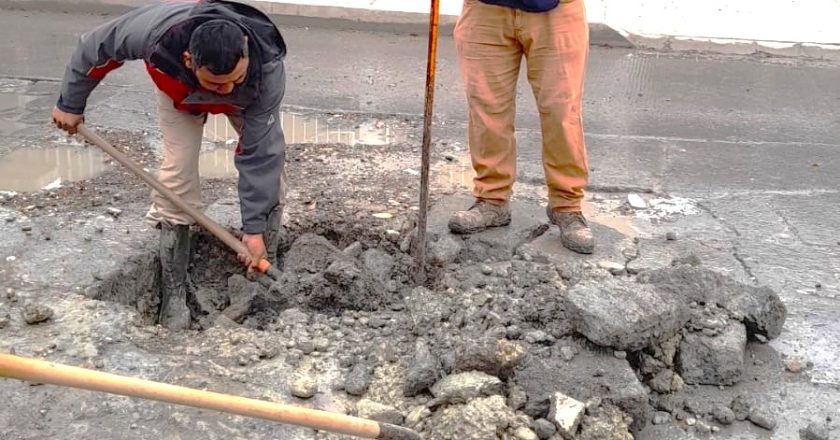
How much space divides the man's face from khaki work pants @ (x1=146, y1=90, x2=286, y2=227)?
0.50 m

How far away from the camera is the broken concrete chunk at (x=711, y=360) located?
332 cm

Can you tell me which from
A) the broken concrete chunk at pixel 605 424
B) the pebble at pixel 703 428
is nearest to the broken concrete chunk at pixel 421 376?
the broken concrete chunk at pixel 605 424

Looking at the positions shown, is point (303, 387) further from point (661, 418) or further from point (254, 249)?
point (661, 418)

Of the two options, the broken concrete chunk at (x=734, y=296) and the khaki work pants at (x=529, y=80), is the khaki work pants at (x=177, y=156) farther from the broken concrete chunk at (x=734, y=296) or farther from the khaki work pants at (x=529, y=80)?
the broken concrete chunk at (x=734, y=296)

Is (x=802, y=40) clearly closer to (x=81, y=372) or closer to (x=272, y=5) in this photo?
(x=272, y=5)

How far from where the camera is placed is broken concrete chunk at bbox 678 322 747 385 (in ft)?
10.9

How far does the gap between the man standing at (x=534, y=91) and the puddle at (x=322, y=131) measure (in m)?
1.44

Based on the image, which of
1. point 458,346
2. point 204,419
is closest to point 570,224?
point 458,346

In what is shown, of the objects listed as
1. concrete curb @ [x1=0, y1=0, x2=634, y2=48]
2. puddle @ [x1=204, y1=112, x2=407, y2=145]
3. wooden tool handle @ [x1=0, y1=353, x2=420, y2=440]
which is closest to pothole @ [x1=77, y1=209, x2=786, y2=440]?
wooden tool handle @ [x1=0, y1=353, x2=420, y2=440]

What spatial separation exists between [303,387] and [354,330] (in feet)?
1.63

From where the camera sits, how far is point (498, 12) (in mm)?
4109

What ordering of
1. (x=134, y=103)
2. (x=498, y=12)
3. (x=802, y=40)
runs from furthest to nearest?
(x=802, y=40) → (x=134, y=103) → (x=498, y=12)

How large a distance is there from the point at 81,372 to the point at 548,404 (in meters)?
1.54

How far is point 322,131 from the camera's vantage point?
19.3 feet
